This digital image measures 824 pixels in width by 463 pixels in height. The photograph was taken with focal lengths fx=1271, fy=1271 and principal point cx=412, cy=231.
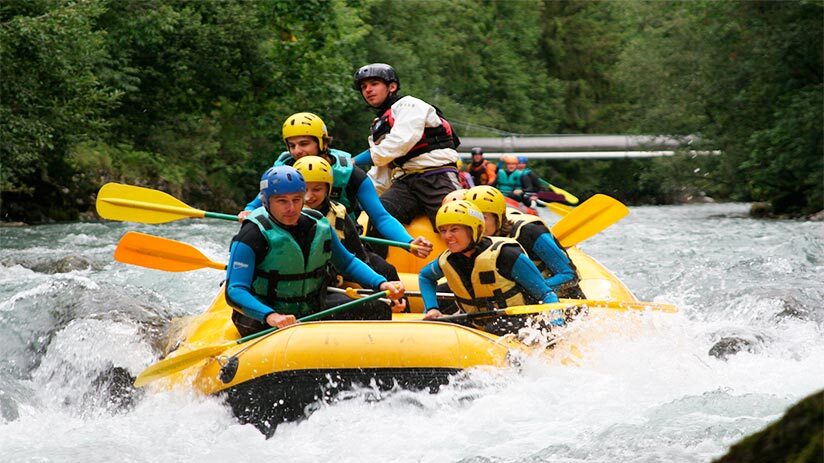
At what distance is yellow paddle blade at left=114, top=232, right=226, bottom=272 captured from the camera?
7.03 m

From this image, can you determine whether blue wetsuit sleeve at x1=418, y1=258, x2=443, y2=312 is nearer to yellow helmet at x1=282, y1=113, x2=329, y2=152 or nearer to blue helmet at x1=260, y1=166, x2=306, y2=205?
blue helmet at x1=260, y1=166, x2=306, y2=205

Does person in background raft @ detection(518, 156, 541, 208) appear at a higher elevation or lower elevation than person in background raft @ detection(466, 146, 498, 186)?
lower

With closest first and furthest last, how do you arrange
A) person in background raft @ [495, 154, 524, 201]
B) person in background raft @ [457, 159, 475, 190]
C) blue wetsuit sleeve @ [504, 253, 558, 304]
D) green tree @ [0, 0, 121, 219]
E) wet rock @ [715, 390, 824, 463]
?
wet rock @ [715, 390, 824, 463]
blue wetsuit sleeve @ [504, 253, 558, 304]
person in background raft @ [457, 159, 475, 190]
green tree @ [0, 0, 121, 219]
person in background raft @ [495, 154, 524, 201]

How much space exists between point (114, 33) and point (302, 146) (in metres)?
14.9

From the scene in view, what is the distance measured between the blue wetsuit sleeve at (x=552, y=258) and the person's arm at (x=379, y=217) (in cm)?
86

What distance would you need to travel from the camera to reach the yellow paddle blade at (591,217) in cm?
809

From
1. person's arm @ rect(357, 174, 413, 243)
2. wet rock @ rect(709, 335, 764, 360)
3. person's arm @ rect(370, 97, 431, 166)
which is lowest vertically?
wet rock @ rect(709, 335, 764, 360)

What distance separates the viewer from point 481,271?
6352 millimetres

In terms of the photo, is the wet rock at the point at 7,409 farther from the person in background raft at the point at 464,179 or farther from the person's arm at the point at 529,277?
the person in background raft at the point at 464,179

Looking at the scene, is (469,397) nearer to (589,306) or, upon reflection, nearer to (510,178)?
(589,306)

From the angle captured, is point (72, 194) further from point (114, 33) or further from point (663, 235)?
point (663, 235)

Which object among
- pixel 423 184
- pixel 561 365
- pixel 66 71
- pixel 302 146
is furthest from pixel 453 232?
pixel 66 71

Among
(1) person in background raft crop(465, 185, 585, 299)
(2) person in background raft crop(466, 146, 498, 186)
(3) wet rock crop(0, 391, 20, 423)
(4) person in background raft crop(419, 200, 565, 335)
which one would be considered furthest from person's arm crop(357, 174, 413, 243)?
(2) person in background raft crop(466, 146, 498, 186)

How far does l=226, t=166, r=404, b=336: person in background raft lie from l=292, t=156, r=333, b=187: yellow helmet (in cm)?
48
